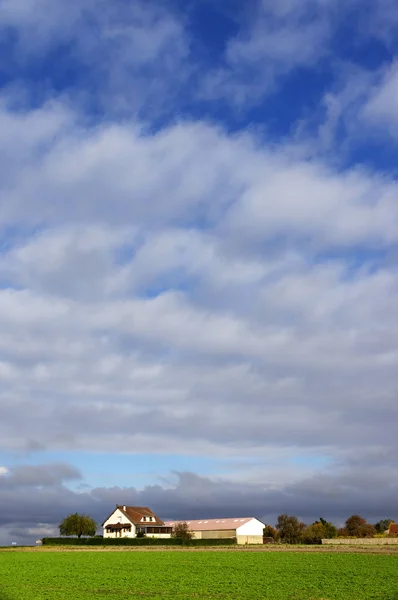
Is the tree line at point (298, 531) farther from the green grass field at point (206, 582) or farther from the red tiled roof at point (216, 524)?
the green grass field at point (206, 582)

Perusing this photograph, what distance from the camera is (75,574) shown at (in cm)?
4338

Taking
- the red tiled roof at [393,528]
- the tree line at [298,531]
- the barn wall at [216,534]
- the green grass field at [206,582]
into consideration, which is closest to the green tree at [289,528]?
the tree line at [298,531]

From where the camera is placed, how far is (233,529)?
140 m

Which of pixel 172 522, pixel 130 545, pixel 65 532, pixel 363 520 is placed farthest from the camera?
pixel 363 520

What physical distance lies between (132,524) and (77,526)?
17.5m

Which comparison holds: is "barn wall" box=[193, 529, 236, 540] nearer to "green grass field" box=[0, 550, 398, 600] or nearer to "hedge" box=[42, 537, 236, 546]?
"hedge" box=[42, 537, 236, 546]

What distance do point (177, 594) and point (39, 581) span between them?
1216cm

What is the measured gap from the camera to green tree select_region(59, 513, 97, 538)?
135m

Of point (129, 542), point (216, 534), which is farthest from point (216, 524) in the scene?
point (129, 542)

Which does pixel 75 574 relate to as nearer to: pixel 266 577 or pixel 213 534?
pixel 266 577

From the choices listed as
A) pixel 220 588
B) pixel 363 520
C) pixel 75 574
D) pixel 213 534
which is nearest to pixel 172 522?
pixel 213 534

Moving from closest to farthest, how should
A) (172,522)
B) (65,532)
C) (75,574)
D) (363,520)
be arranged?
(75,574) < (65,532) < (172,522) < (363,520)

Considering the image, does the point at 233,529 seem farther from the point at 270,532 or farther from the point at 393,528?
the point at 393,528

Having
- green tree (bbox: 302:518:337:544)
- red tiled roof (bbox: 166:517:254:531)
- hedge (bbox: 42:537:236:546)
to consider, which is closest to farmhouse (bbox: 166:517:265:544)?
red tiled roof (bbox: 166:517:254:531)
